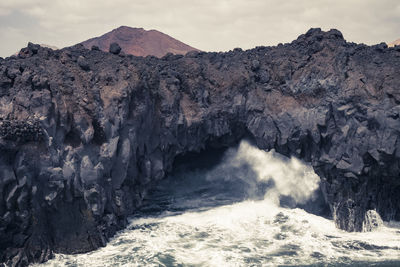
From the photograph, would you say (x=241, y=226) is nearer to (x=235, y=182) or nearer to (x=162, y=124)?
(x=235, y=182)

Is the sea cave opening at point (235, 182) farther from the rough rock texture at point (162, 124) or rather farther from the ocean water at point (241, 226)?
the rough rock texture at point (162, 124)

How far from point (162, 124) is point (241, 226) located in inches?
418

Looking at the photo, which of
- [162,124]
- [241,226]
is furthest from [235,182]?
[162,124]

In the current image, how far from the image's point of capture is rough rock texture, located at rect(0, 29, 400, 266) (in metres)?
30.4

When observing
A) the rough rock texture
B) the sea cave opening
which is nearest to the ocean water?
the sea cave opening

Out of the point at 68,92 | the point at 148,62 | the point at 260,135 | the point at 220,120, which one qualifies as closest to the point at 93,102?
the point at 68,92

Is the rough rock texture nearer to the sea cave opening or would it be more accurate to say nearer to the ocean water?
the ocean water

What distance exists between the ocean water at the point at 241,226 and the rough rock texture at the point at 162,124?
1.89 m

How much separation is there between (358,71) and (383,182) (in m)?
9.26

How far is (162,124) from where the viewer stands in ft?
126

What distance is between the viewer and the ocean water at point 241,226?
3058 cm

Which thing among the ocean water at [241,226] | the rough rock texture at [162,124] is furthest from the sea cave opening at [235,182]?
the rough rock texture at [162,124]

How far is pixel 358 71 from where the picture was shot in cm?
3781

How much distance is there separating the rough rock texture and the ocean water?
189cm
